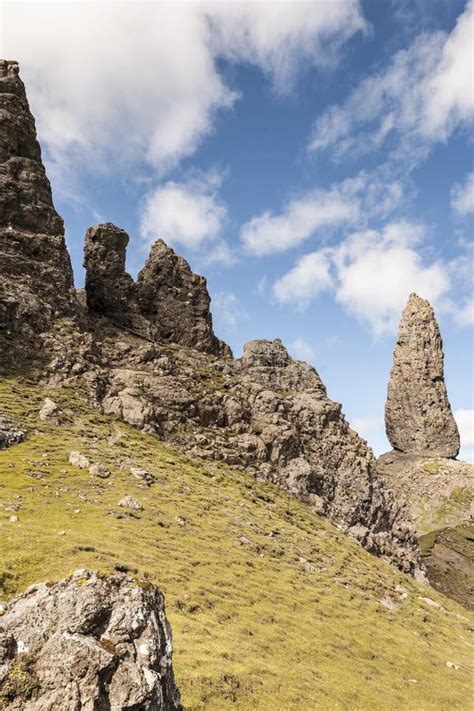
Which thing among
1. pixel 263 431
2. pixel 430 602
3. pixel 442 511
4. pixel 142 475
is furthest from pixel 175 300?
pixel 442 511

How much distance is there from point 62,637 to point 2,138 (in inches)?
3743

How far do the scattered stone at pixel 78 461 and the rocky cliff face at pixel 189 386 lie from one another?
15433 mm

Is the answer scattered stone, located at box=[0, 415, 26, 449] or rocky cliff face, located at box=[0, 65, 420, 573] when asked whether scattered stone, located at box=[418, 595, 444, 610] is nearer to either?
rocky cliff face, located at box=[0, 65, 420, 573]

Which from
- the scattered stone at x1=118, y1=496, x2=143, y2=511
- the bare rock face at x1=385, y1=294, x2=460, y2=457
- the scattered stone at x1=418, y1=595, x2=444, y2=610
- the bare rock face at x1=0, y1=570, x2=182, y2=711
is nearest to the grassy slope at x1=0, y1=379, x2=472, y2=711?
the scattered stone at x1=418, y1=595, x2=444, y2=610

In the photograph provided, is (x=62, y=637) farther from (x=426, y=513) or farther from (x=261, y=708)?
(x=426, y=513)

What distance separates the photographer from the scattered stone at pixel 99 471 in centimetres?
4891

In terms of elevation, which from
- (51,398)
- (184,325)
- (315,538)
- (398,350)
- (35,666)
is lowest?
(35,666)

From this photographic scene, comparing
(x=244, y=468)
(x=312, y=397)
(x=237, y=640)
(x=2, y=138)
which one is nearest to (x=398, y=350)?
(x=312, y=397)

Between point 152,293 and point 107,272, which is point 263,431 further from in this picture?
point 107,272

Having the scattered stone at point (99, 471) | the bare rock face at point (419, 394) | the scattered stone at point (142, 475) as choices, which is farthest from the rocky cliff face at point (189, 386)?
the bare rock face at point (419, 394)

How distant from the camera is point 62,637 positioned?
12000 millimetres

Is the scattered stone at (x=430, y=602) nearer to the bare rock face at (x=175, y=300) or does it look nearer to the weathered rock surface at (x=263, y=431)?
the weathered rock surface at (x=263, y=431)

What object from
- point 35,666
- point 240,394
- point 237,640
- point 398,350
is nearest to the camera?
point 35,666

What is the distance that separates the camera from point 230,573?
39.1 m
